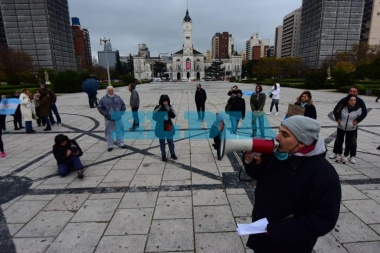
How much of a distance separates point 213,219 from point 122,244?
136 cm

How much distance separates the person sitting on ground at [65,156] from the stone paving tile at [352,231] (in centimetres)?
482

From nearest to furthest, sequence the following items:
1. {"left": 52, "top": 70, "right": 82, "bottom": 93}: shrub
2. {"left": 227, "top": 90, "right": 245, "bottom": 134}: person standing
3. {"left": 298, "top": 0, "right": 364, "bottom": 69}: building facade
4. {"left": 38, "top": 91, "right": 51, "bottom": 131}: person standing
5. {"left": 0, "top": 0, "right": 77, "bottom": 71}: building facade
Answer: {"left": 227, "top": 90, "right": 245, "bottom": 134}: person standing → {"left": 38, "top": 91, "right": 51, "bottom": 131}: person standing → {"left": 52, "top": 70, "right": 82, "bottom": 93}: shrub → {"left": 0, "top": 0, "right": 77, "bottom": 71}: building facade → {"left": 298, "top": 0, "right": 364, "bottom": 69}: building facade

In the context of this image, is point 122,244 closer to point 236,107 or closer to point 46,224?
point 46,224

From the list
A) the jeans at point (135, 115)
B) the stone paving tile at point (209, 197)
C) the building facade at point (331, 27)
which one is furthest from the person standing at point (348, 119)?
the building facade at point (331, 27)

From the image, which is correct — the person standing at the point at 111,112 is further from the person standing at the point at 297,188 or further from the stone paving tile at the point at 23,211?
the person standing at the point at 297,188

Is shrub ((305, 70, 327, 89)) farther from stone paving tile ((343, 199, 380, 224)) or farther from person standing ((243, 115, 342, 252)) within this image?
person standing ((243, 115, 342, 252))

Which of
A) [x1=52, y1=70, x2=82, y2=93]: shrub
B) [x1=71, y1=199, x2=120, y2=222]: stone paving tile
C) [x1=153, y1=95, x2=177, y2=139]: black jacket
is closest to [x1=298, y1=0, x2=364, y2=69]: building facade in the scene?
[x1=52, y1=70, x2=82, y2=93]: shrub

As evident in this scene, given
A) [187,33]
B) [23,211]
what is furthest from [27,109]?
[187,33]

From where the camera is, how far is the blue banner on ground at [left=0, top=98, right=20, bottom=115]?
25.6 feet

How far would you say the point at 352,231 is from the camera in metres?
3.12

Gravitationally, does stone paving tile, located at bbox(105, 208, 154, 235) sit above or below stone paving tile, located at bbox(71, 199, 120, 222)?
below

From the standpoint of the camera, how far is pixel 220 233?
3143 millimetres

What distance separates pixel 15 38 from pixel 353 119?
108730mm

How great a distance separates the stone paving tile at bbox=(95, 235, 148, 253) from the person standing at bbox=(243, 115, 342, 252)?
180cm
